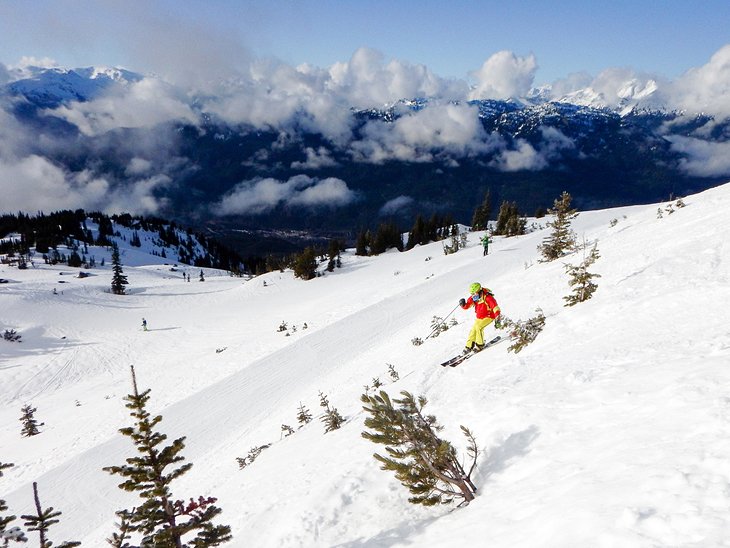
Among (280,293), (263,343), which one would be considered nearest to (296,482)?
(263,343)

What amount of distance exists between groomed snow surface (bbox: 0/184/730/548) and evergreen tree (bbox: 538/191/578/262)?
899 millimetres

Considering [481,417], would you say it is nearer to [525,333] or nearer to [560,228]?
[525,333]

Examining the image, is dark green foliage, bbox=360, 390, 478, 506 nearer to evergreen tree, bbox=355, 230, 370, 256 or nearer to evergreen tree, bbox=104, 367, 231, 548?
evergreen tree, bbox=104, 367, 231, 548

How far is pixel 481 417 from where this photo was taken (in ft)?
22.5

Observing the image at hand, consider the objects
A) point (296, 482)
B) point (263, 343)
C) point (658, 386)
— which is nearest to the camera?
point (658, 386)

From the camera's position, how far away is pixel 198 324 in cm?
3769

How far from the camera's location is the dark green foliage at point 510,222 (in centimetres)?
5144

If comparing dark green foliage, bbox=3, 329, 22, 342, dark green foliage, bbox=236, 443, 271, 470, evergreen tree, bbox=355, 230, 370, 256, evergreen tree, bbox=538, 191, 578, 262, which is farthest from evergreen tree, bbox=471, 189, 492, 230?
dark green foliage, bbox=236, 443, 271, 470

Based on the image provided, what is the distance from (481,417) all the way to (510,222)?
167 feet

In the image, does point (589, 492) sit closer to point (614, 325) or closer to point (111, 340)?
point (614, 325)

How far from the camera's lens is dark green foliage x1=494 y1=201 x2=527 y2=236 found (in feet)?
169

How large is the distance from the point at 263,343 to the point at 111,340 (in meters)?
18.1

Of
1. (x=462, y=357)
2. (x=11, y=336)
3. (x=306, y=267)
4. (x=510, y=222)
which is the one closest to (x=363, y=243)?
(x=306, y=267)

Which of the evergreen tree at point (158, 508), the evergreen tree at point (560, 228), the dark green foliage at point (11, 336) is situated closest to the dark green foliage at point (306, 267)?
the dark green foliage at point (11, 336)
